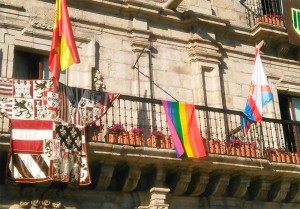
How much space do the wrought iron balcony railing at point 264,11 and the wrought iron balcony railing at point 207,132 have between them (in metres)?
2.83

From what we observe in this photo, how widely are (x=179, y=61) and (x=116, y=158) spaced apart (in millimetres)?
3796

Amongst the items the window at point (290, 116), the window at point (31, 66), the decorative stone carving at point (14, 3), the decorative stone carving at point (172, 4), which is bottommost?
the window at point (290, 116)

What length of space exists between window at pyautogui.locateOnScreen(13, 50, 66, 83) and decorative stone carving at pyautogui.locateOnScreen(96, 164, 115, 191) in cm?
252

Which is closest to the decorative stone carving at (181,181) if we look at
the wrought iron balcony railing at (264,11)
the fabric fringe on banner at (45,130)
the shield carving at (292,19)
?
the fabric fringe on banner at (45,130)

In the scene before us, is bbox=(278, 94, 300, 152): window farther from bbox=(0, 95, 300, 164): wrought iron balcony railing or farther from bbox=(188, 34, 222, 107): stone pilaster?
bbox=(188, 34, 222, 107): stone pilaster

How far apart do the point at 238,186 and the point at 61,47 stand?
14.7 feet

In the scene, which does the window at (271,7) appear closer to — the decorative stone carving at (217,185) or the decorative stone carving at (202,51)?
the decorative stone carving at (202,51)

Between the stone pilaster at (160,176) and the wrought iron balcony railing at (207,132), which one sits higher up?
the wrought iron balcony railing at (207,132)

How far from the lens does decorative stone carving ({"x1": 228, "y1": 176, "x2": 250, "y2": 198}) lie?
11.3m

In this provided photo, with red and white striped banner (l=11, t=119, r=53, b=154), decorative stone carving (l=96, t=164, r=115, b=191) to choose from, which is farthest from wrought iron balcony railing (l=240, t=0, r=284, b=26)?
red and white striped banner (l=11, t=119, r=53, b=154)

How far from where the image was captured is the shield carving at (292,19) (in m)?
13.9

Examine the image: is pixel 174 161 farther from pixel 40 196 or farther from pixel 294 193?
pixel 294 193

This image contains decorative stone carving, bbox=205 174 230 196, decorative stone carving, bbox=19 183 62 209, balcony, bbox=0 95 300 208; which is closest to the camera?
decorative stone carving, bbox=19 183 62 209

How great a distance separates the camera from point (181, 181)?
10758 millimetres
